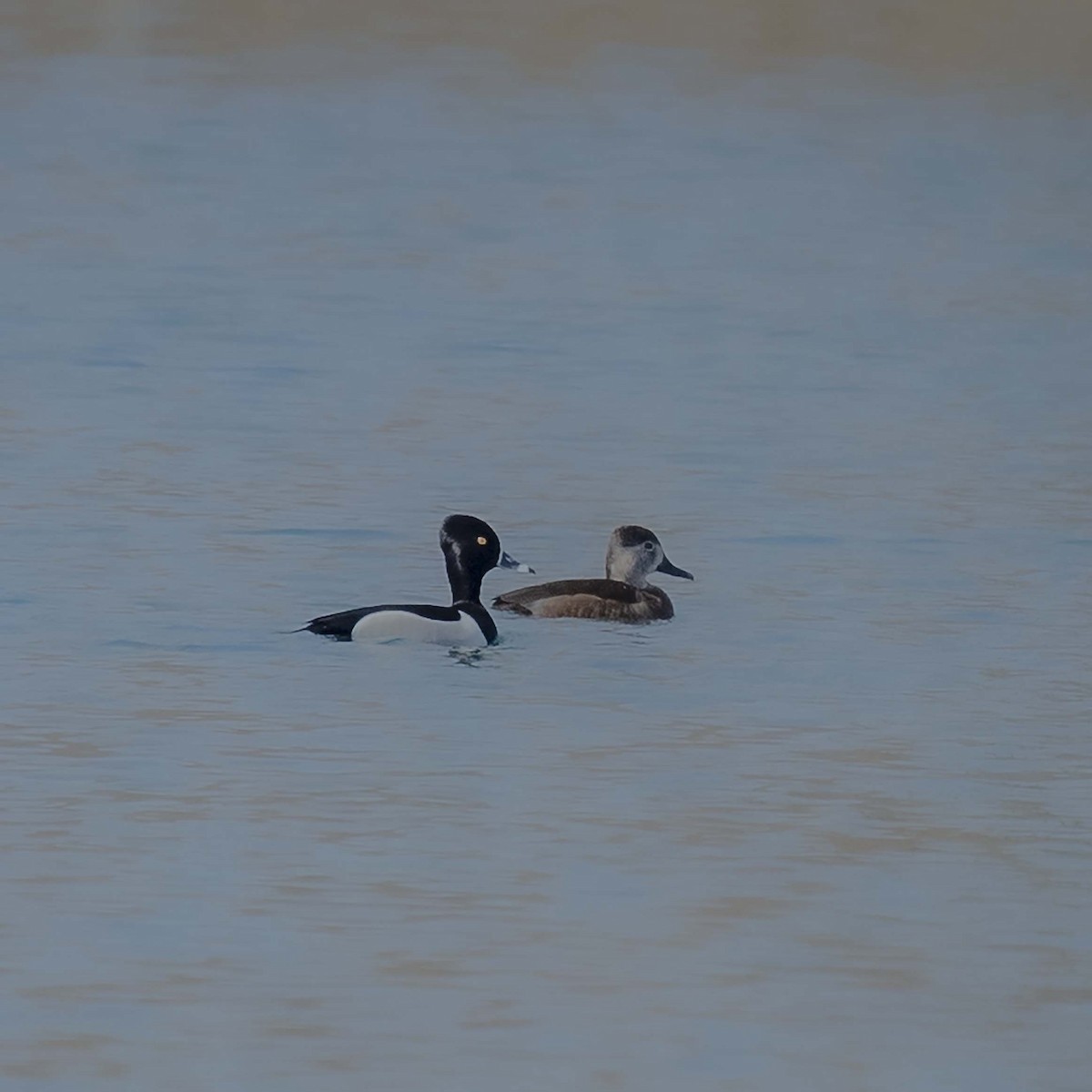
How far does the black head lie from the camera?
975cm

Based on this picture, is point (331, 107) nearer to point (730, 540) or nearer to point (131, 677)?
point (730, 540)

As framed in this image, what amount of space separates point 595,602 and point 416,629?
78 cm

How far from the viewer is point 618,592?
971cm

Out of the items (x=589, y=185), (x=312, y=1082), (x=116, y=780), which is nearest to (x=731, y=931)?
(x=312, y=1082)

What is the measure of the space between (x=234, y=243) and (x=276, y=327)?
3.14 m

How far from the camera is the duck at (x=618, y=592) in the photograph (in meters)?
9.71

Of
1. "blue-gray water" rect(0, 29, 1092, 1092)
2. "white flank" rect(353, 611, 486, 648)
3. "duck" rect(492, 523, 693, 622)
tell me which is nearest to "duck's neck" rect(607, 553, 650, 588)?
"duck" rect(492, 523, 693, 622)

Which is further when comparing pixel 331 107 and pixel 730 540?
pixel 331 107

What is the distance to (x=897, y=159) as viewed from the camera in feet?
76.0

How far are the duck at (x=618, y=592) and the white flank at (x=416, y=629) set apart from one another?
50 cm

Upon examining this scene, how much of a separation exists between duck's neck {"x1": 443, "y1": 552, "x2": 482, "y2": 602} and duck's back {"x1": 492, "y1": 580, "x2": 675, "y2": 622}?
0.22m

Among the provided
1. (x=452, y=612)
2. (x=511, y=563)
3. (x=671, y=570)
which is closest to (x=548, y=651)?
(x=452, y=612)

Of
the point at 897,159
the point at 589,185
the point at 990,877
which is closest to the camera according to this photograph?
the point at 990,877

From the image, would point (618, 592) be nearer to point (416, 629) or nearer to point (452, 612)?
point (452, 612)
